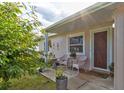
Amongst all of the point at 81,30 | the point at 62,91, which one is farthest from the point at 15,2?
the point at 81,30

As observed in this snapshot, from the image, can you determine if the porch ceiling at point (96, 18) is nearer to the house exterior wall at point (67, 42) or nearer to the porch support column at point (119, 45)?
the porch support column at point (119, 45)

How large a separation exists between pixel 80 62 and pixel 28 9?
570 centimetres

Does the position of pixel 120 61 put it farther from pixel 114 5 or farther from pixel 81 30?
pixel 81 30

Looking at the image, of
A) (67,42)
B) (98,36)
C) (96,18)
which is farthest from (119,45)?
(67,42)

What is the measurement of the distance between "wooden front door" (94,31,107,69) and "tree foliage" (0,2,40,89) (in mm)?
5066

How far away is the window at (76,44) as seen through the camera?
10.9 metres

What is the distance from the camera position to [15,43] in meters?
3.70

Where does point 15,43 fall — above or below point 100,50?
above

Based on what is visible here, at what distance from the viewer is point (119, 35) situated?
477cm

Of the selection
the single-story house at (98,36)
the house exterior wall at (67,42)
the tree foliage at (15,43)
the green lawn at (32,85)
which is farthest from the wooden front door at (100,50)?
the tree foliage at (15,43)

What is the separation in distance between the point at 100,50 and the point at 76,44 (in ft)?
9.40

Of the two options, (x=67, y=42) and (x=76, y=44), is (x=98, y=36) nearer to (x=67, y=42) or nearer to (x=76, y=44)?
(x=76, y=44)

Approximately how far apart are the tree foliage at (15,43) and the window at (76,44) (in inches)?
272

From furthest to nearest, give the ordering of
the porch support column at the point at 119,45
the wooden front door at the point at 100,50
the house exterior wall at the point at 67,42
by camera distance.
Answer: the house exterior wall at the point at 67,42, the wooden front door at the point at 100,50, the porch support column at the point at 119,45
